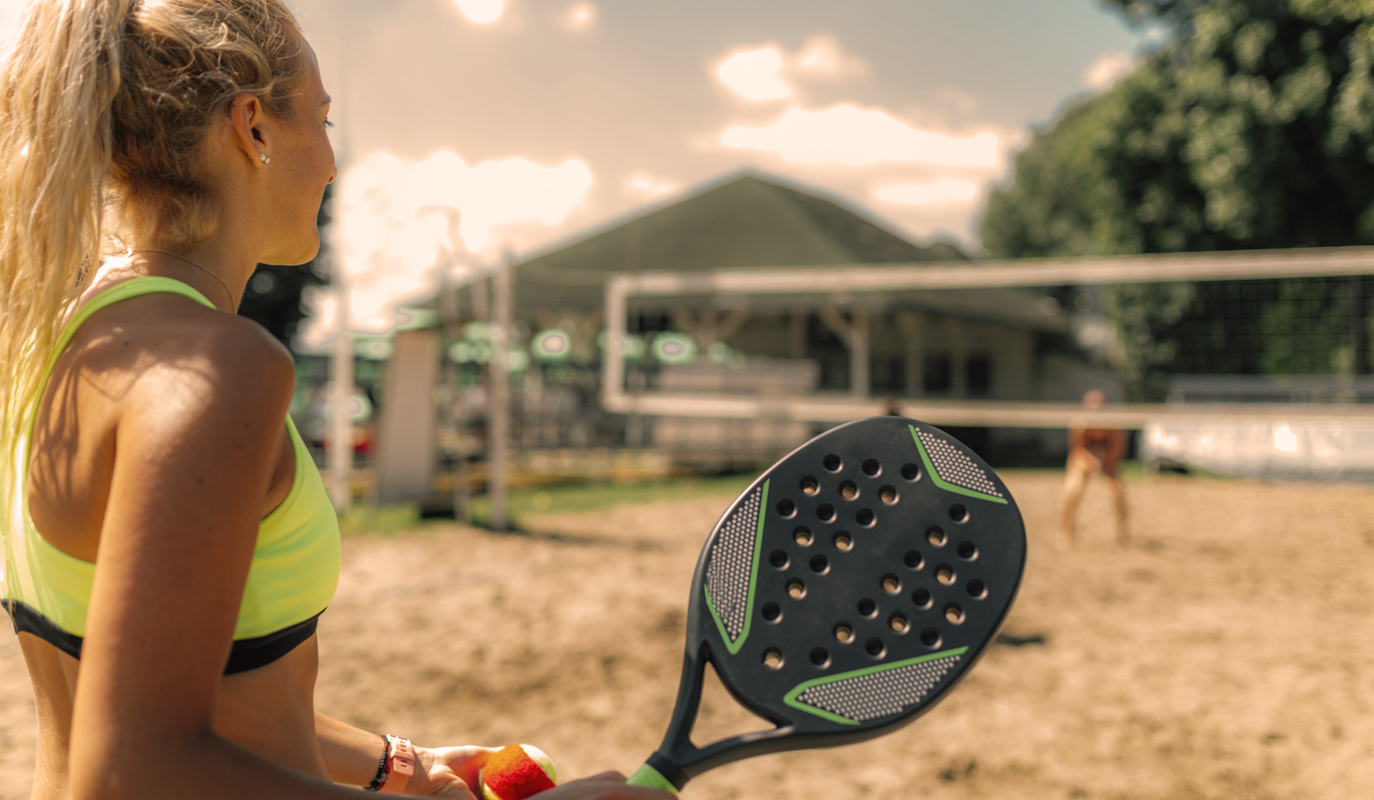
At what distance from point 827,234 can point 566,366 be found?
6921 millimetres

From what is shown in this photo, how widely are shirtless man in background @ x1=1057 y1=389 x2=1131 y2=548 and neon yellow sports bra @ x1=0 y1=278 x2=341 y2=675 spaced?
7958 mm

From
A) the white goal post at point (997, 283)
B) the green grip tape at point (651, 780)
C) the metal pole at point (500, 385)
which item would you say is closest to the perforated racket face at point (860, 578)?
the green grip tape at point (651, 780)

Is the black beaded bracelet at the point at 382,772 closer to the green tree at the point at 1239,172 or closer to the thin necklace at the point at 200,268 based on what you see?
the thin necklace at the point at 200,268

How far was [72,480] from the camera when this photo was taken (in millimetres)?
653

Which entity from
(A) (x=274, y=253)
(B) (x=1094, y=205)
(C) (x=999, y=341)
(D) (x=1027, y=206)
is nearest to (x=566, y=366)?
(C) (x=999, y=341)

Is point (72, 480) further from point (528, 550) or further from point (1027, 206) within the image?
point (1027, 206)

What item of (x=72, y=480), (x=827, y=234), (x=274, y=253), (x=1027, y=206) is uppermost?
(x=1027, y=206)

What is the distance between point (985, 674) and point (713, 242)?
54.2 ft

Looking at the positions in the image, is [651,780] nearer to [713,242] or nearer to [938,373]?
[713,242]

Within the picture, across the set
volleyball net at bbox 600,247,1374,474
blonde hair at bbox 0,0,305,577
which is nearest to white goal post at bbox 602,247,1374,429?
volleyball net at bbox 600,247,1374,474

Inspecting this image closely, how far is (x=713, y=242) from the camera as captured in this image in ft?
66.0

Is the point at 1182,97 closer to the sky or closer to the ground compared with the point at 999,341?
closer to the sky

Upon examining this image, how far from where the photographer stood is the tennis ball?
923mm

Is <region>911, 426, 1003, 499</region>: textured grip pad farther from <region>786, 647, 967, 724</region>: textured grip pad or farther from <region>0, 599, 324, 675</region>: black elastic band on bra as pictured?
<region>0, 599, 324, 675</region>: black elastic band on bra
